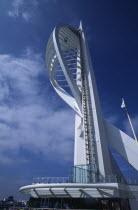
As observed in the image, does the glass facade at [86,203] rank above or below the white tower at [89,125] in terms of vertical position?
below

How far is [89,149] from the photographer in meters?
19.0

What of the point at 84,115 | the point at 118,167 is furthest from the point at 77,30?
the point at 118,167

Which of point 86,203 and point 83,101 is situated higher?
point 83,101

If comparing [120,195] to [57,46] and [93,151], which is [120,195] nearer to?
[93,151]

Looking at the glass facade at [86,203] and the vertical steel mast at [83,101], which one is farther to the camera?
the vertical steel mast at [83,101]

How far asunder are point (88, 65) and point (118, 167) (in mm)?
15209


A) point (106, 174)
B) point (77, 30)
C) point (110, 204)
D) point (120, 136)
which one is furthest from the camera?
point (77, 30)

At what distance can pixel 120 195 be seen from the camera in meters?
13.6

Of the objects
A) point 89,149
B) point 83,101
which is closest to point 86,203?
point 89,149

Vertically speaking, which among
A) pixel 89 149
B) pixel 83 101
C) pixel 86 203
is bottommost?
pixel 86 203

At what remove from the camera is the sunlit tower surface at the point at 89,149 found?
1350cm

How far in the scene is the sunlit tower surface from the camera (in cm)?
1350

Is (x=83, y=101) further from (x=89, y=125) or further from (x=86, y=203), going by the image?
(x=86, y=203)

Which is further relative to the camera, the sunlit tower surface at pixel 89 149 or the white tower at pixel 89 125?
the white tower at pixel 89 125
